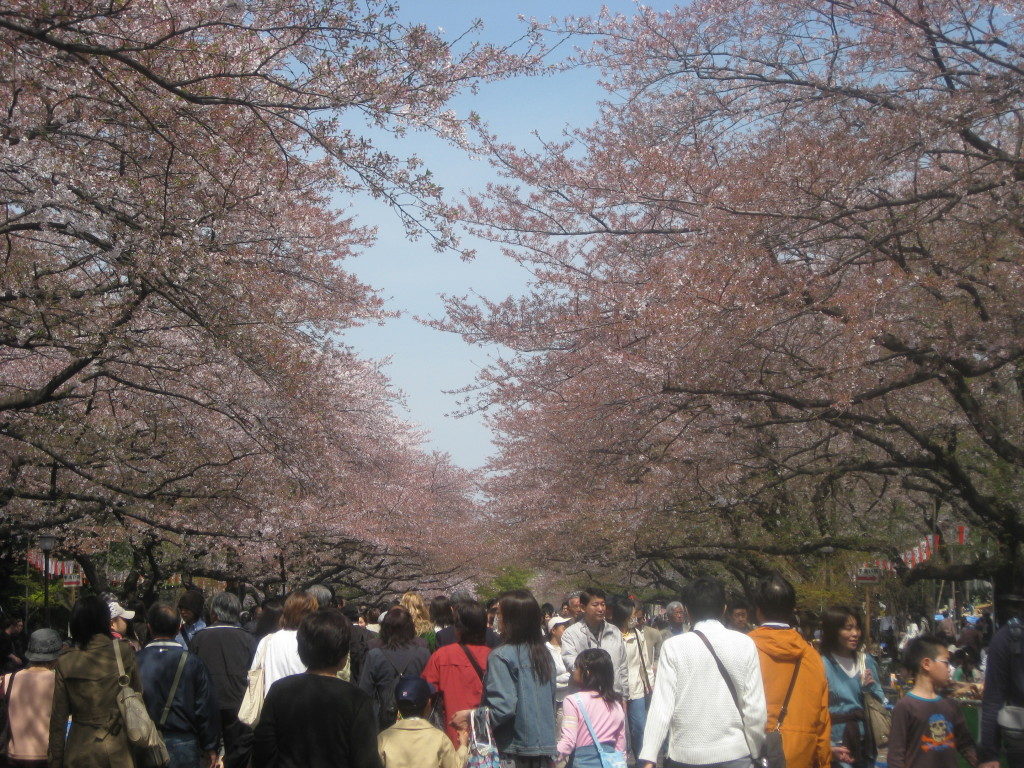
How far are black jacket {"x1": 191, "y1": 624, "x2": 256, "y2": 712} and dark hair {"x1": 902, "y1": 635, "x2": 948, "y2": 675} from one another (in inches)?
175

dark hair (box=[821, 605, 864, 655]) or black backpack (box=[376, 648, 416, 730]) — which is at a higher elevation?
dark hair (box=[821, 605, 864, 655])

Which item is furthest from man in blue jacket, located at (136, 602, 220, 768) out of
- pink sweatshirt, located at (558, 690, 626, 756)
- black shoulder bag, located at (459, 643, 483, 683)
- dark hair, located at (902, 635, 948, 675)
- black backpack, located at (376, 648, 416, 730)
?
dark hair, located at (902, 635, 948, 675)

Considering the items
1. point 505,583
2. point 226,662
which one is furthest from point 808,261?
point 505,583

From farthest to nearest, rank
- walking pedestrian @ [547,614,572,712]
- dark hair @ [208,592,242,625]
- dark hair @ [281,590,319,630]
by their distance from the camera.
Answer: walking pedestrian @ [547,614,572,712] → dark hair @ [208,592,242,625] → dark hair @ [281,590,319,630]

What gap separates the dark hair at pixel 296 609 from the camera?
21.7 ft

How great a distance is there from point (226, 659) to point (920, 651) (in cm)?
465

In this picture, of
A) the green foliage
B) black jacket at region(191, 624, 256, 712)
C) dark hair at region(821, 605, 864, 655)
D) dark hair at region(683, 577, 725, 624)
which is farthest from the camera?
the green foliage

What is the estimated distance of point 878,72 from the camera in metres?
11.3

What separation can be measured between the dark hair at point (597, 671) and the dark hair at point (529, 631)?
210 millimetres

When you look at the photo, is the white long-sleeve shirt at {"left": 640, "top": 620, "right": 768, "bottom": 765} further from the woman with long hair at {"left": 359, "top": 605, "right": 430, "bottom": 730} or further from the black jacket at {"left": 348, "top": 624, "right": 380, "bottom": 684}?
the black jacket at {"left": 348, "top": 624, "right": 380, "bottom": 684}

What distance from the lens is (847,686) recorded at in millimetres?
6125

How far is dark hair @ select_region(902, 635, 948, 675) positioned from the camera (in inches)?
223

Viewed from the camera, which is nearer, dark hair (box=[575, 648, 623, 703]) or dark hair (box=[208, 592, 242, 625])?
dark hair (box=[575, 648, 623, 703])

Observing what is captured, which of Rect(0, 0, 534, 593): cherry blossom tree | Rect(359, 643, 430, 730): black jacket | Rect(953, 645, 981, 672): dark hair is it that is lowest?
Rect(953, 645, 981, 672): dark hair
